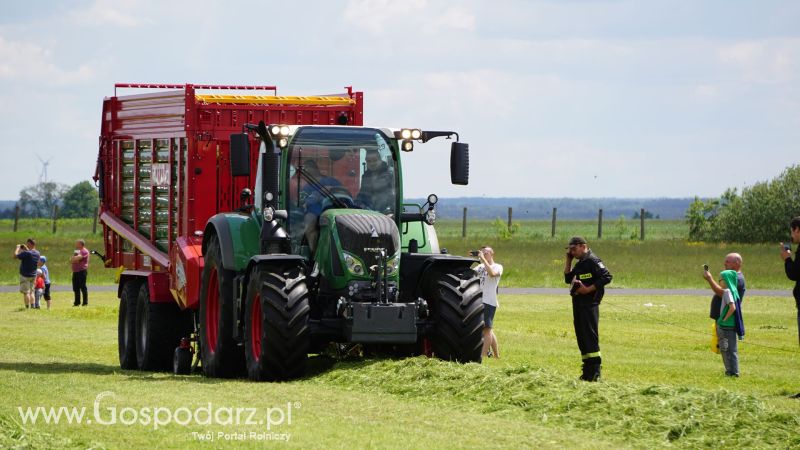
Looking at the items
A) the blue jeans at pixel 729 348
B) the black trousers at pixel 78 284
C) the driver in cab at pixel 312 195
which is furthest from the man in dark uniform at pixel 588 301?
the black trousers at pixel 78 284

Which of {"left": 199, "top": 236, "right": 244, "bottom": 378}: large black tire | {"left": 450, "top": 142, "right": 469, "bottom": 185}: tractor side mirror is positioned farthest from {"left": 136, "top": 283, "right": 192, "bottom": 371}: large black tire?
{"left": 450, "top": 142, "right": 469, "bottom": 185}: tractor side mirror

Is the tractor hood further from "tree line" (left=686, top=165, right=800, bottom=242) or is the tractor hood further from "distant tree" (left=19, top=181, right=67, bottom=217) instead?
"distant tree" (left=19, top=181, right=67, bottom=217)

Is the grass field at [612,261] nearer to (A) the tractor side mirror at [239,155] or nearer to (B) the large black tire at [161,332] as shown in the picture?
(B) the large black tire at [161,332]

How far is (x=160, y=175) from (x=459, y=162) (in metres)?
5.59

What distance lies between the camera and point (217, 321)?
Result: 17.0 m

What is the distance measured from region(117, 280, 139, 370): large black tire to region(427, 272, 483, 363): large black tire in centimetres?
614

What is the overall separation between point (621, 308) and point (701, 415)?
73.3 ft

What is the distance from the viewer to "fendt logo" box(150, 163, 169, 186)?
19.4 m

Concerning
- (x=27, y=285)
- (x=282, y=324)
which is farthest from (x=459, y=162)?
(x=27, y=285)

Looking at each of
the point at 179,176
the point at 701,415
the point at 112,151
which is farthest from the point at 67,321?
the point at 701,415

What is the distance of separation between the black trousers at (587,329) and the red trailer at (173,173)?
444 cm

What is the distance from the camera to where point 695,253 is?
66.2 meters

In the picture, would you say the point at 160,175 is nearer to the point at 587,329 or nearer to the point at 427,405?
the point at 587,329

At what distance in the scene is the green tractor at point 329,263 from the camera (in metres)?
15.0
